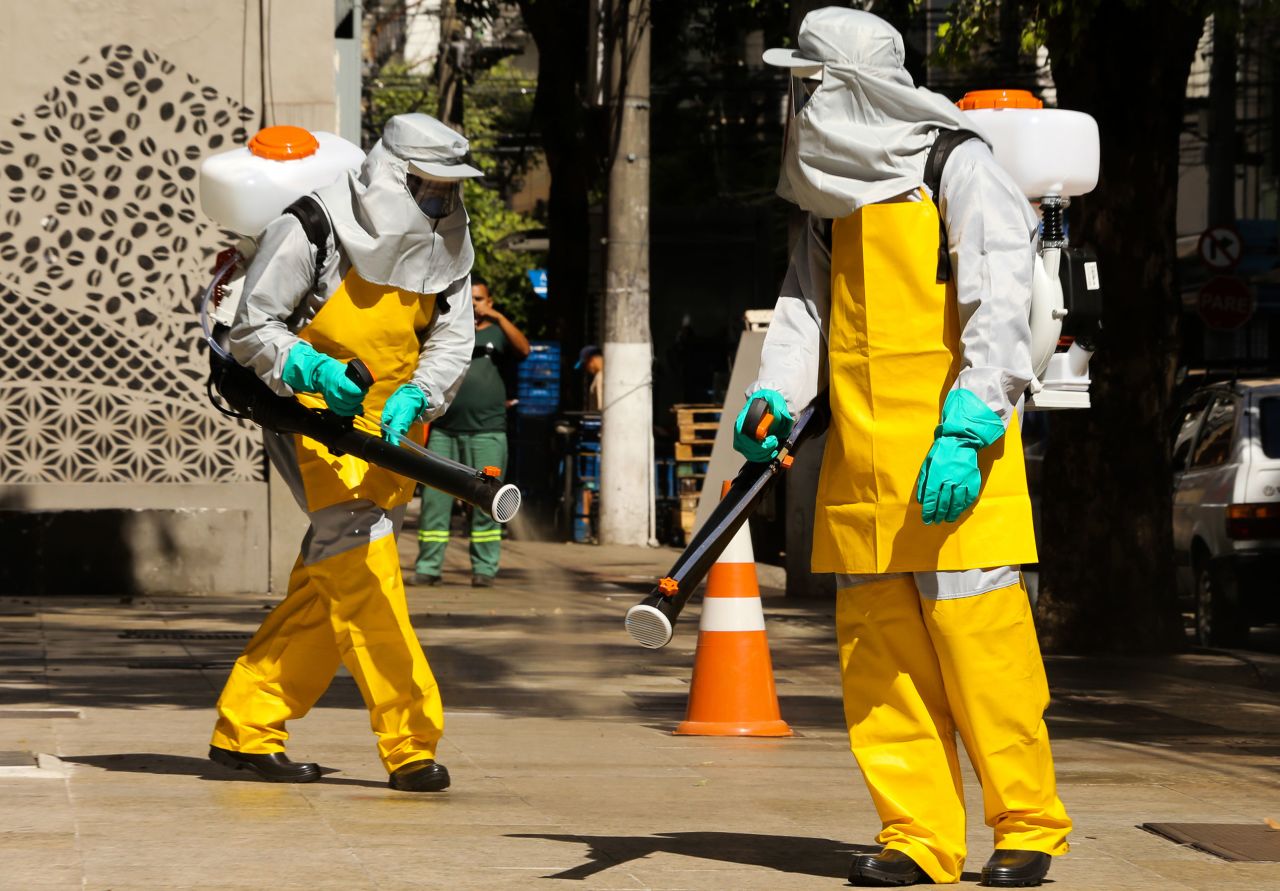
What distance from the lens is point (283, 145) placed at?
7.07 m

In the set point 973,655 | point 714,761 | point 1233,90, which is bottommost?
point 714,761

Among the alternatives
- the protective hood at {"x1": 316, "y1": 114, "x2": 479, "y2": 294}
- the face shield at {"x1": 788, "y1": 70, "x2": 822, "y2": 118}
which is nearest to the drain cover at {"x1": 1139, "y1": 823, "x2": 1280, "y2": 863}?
the face shield at {"x1": 788, "y1": 70, "x2": 822, "y2": 118}

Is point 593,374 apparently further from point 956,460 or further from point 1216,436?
point 956,460

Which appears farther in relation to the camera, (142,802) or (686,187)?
(686,187)

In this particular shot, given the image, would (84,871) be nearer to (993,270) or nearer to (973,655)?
(973,655)

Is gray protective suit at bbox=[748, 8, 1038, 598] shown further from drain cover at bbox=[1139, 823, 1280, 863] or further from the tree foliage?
the tree foliage

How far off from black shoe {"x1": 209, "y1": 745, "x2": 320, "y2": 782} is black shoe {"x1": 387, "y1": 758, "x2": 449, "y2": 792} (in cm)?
35

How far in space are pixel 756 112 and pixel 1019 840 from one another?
118 ft

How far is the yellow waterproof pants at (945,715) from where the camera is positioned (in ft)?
16.6

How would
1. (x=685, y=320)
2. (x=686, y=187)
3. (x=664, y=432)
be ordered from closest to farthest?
(x=664, y=432), (x=685, y=320), (x=686, y=187)

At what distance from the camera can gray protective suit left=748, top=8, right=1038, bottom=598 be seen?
502 cm

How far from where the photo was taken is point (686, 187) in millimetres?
45062

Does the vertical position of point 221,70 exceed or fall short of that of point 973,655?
it exceeds it

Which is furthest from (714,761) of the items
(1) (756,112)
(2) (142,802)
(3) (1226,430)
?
(1) (756,112)
